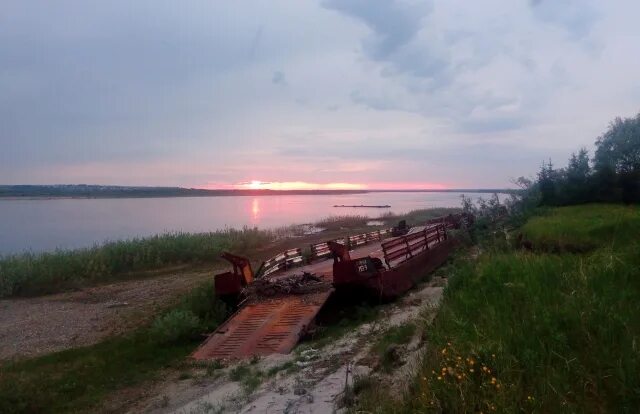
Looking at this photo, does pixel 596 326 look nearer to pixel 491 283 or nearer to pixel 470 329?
pixel 470 329

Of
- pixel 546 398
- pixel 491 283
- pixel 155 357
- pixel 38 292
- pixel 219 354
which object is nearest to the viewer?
pixel 546 398

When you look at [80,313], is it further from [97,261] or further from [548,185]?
[548,185]

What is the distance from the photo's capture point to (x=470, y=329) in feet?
16.6

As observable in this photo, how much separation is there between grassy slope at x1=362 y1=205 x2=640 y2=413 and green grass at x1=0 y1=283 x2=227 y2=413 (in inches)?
216

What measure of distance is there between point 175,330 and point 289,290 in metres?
2.57

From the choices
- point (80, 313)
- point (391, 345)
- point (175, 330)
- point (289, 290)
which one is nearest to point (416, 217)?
point (80, 313)

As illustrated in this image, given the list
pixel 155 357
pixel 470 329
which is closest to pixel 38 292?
pixel 155 357

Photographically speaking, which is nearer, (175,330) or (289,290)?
(175,330)

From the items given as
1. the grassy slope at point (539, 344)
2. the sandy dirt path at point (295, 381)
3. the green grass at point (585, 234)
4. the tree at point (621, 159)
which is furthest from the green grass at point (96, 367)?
the tree at point (621, 159)

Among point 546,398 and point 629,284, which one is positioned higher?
point 629,284

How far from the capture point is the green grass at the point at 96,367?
7.82 m

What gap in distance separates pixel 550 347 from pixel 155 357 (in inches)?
301

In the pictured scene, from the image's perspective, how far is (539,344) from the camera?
447 centimetres

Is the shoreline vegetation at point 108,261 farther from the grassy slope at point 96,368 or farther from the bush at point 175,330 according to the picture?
the bush at point 175,330
